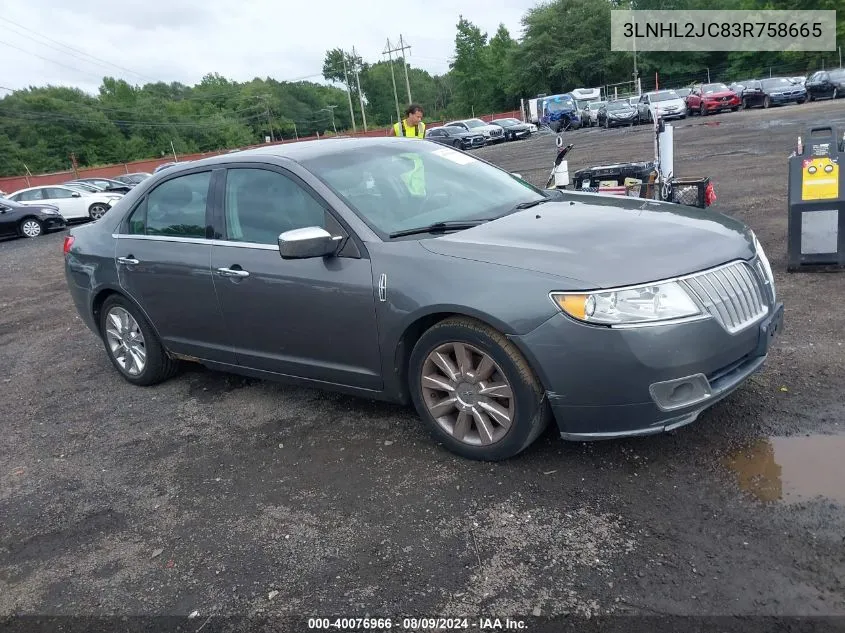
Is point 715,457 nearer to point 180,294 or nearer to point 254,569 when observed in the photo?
point 254,569

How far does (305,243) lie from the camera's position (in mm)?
3643

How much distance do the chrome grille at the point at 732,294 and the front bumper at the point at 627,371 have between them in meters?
0.07

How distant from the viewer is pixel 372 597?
269cm

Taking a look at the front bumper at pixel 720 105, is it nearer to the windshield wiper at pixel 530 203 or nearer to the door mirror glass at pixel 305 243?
the windshield wiper at pixel 530 203

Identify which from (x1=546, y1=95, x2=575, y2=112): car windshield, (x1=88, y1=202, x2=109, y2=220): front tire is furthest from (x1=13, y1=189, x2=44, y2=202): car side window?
(x1=546, y1=95, x2=575, y2=112): car windshield

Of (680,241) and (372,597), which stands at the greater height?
(680,241)

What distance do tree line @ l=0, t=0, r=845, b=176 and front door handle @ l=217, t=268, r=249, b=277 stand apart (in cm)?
5916

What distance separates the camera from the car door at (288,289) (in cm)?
378

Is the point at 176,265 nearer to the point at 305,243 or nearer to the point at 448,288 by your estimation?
the point at 305,243

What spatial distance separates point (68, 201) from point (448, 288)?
2311cm

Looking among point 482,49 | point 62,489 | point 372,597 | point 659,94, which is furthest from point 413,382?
point 482,49

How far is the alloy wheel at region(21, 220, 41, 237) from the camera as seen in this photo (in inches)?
792

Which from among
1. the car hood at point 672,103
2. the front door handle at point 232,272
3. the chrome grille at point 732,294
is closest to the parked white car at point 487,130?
the car hood at point 672,103

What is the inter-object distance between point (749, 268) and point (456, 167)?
1.96 metres
